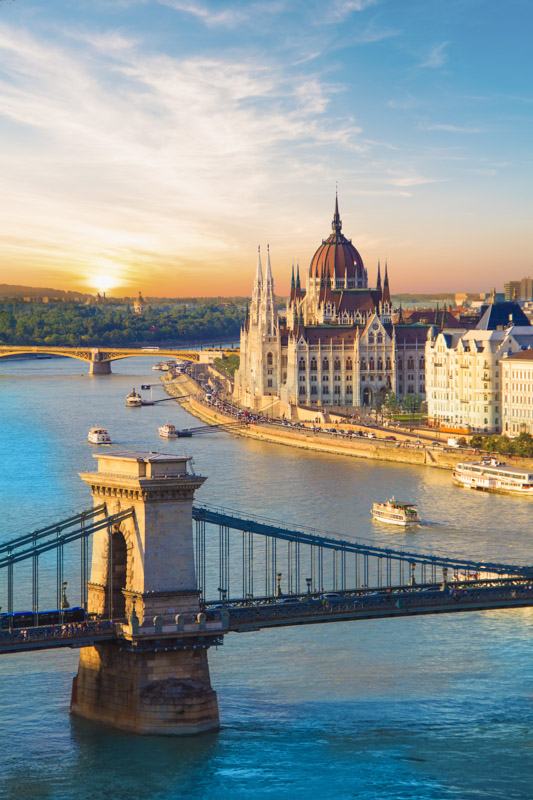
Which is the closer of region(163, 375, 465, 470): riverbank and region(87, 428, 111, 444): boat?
region(163, 375, 465, 470): riverbank

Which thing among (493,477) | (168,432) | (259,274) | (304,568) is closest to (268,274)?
(259,274)

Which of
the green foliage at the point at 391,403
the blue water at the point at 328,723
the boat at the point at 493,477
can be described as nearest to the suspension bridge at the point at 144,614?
the blue water at the point at 328,723

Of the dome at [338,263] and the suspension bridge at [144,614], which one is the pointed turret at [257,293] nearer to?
the dome at [338,263]

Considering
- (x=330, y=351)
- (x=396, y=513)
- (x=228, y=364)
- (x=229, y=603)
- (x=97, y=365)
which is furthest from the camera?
(x=97, y=365)

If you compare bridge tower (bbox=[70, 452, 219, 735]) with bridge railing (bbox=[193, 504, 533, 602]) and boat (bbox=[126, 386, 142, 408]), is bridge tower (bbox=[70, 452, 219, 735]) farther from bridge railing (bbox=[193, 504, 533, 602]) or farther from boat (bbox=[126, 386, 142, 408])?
boat (bbox=[126, 386, 142, 408])

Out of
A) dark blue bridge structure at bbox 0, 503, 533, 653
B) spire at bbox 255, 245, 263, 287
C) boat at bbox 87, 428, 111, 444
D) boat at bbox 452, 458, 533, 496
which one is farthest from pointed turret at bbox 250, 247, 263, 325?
dark blue bridge structure at bbox 0, 503, 533, 653

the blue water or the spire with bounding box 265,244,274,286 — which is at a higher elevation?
the spire with bounding box 265,244,274,286

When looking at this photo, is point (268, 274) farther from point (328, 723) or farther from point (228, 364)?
point (328, 723)
